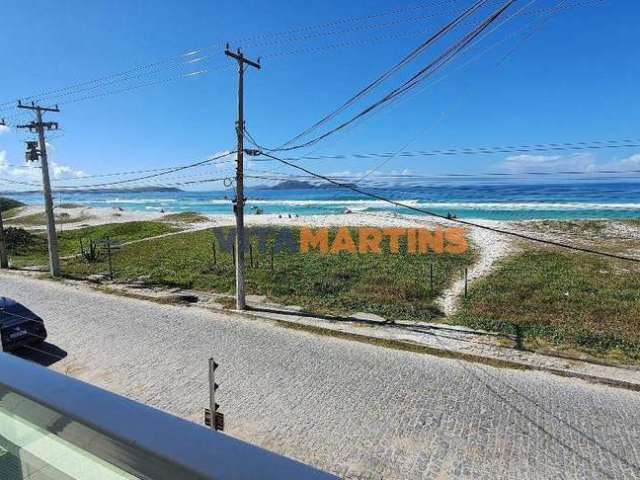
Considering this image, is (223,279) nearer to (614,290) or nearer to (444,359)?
(444,359)

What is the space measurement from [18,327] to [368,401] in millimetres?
9380

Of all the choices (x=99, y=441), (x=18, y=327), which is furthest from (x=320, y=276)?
(x=99, y=441)

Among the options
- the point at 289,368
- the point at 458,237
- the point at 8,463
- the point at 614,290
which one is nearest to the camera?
the point at 8,463

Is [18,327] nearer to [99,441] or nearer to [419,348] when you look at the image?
[419,348]

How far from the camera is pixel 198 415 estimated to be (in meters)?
8.23

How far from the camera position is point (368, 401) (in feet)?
28.5

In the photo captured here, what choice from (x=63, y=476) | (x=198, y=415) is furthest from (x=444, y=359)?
(x=63, y=476)

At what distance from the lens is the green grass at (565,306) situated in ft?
38.2

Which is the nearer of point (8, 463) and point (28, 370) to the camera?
point (28, 370)

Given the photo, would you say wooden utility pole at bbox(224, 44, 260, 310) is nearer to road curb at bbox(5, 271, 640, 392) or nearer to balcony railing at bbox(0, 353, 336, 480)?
road curb at bbox(5, 271, 640, 392)

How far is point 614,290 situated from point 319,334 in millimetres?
11614

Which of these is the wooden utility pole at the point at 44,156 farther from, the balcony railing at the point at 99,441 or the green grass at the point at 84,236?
the balcony railing at the point at 99,441

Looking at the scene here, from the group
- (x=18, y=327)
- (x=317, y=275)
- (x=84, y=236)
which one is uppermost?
(x=18, y=327)

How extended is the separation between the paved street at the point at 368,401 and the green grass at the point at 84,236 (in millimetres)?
18518
